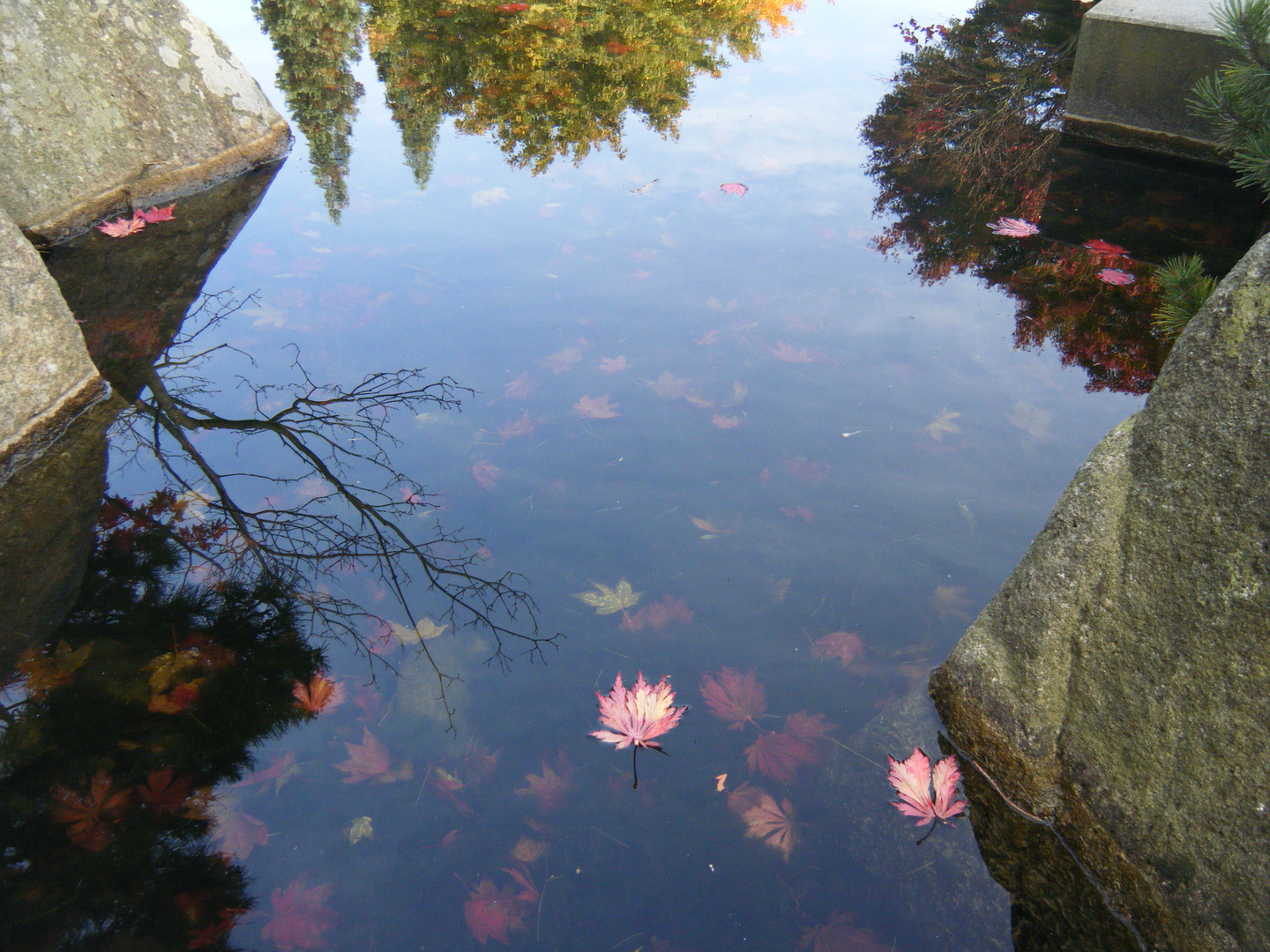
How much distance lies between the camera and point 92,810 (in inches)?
80.4

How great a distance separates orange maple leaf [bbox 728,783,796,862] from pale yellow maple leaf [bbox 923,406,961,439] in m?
1.78

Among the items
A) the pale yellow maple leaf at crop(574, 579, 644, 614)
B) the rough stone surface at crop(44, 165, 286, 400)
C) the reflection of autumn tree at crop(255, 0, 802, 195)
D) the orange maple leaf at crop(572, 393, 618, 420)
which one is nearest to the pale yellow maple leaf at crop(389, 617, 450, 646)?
the pale yellow maple leaf at crop(574, 579, 644, 614)

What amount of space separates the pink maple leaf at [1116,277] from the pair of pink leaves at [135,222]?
546 centimetres

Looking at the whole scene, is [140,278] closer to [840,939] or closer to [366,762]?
[366,762]

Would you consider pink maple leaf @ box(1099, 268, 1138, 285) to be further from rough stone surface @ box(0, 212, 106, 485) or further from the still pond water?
rough stone surface @ box(0, 212, 106, 485)

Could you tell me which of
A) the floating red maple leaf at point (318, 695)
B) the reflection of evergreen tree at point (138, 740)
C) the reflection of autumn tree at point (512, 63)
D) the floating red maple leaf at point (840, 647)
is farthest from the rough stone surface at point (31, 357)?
the floating red maple leaf at point (840, 647)

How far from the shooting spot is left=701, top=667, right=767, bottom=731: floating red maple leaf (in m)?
2.21

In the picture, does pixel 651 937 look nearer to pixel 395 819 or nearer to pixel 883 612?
pixel 395 819

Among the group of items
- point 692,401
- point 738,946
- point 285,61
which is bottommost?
point 738,946

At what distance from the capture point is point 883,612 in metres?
2.47

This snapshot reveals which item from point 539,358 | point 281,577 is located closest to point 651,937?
point 281,577

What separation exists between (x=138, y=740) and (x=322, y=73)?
6.98m

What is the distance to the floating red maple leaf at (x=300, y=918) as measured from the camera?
5.90 feet

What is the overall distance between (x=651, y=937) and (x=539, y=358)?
8.40 feet
